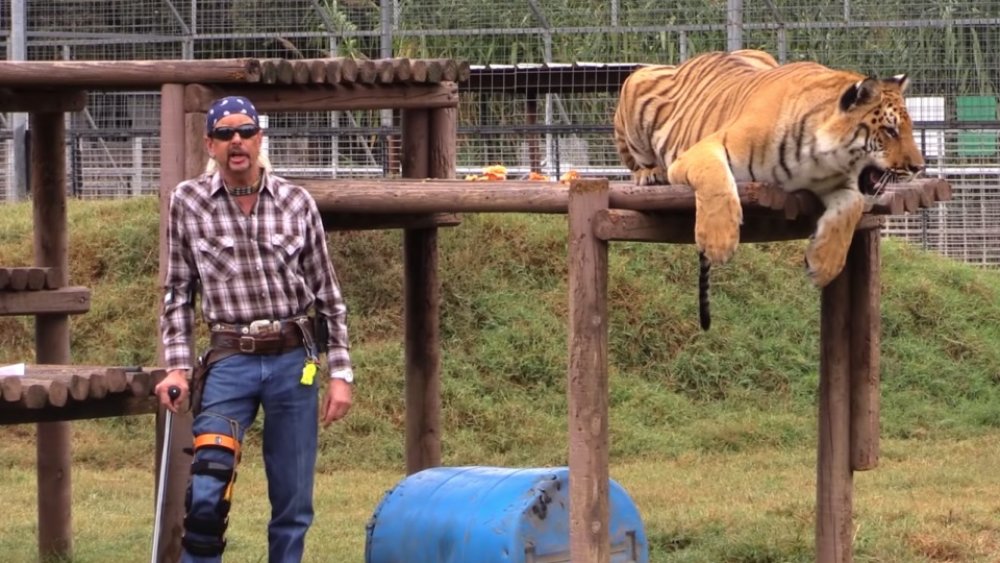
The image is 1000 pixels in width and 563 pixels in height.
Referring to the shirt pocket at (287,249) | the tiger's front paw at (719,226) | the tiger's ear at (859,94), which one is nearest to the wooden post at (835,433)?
the tiger's ear at (859,94)

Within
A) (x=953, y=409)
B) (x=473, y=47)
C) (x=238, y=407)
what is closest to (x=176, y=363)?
(x=238, y=407)

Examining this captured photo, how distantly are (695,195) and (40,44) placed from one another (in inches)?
354

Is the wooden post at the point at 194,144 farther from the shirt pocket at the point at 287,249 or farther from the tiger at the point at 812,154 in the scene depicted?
the tiger at the point at 812,154

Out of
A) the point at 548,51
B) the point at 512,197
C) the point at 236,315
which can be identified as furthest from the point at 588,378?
the point at 548,51

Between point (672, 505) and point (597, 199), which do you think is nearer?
point (597, 199)

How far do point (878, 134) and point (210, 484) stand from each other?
2.33 m

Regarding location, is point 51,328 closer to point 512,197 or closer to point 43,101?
point 43,101

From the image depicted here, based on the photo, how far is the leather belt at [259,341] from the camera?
5.06m

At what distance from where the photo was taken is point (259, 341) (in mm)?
5062

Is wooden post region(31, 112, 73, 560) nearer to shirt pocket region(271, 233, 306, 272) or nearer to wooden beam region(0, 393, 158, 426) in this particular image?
wooden beam region(0, 393, 158, 426)

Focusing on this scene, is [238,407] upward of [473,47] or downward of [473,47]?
downward

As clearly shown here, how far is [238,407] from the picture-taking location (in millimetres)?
5137

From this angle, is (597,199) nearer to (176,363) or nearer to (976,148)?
(176,363)

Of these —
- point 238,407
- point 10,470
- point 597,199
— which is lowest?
point 10,470
